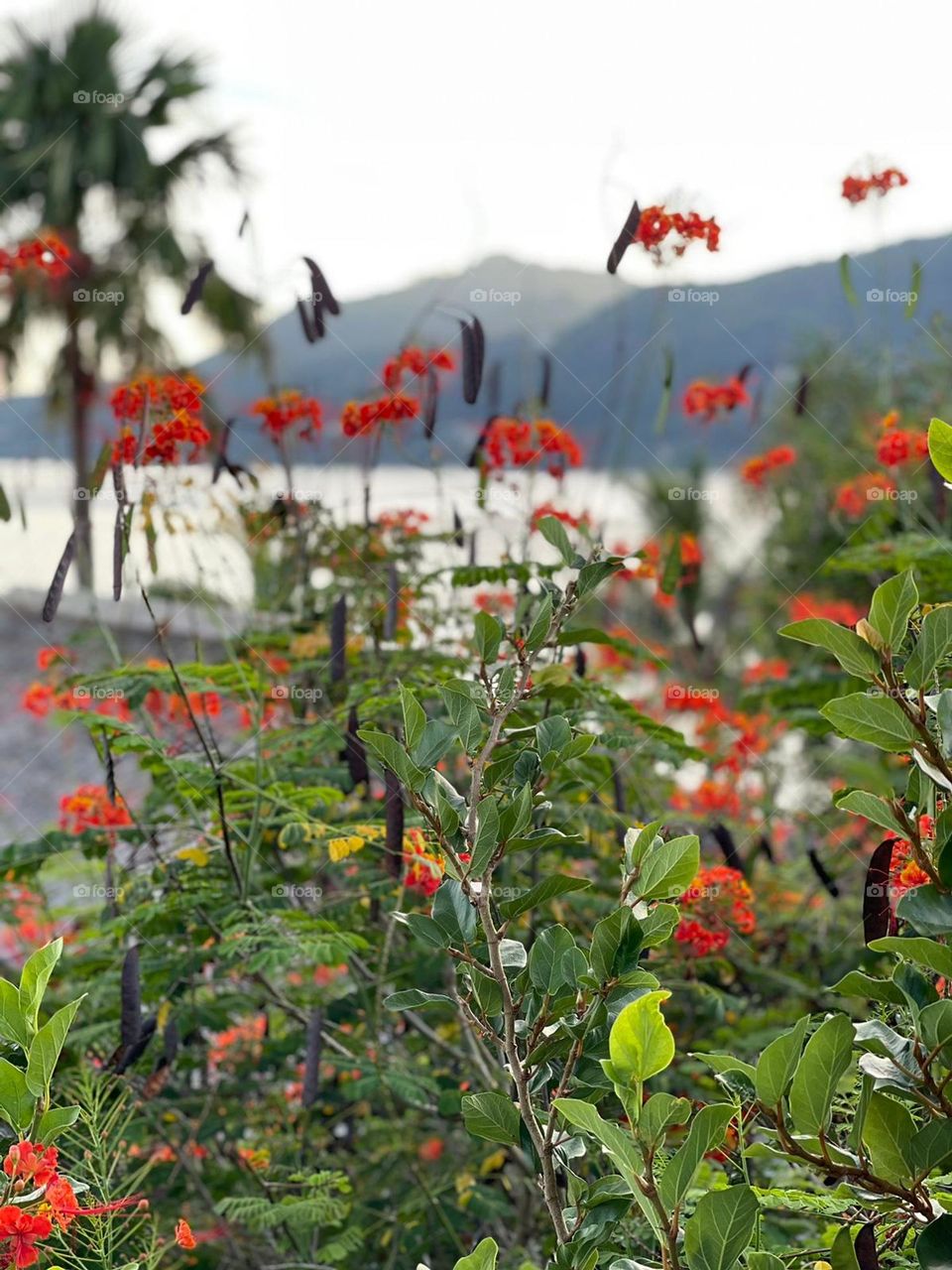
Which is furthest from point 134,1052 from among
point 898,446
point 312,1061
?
point 898,446

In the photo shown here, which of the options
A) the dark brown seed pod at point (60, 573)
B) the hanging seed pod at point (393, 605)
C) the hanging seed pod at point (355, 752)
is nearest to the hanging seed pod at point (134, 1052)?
the hanging seed pod at point (355, 752)

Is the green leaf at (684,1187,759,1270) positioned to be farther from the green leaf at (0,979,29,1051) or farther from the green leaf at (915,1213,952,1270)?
the green leaf at (0,979,29,1051)

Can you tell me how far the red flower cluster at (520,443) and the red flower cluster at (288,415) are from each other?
344mm

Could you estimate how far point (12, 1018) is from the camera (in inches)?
34.4

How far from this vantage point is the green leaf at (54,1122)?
33.6 inches

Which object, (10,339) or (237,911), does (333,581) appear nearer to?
(237,911)

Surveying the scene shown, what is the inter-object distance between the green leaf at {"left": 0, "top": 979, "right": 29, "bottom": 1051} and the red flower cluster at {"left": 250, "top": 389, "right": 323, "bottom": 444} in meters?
1.67

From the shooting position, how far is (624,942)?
2.68 feet

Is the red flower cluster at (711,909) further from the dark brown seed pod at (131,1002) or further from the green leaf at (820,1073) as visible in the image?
the green leaf at (820,1073)

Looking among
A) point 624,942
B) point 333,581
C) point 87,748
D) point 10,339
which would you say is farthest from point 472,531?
point 10,339

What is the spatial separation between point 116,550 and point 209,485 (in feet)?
1.90

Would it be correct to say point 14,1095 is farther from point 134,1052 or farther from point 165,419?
point 165,419

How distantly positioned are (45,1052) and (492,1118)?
0.98 feet

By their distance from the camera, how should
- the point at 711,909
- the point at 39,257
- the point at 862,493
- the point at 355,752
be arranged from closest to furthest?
1. the point at 355,752
2. the point at 711,909
3. the point at 39,257
4. the point at 862,493
